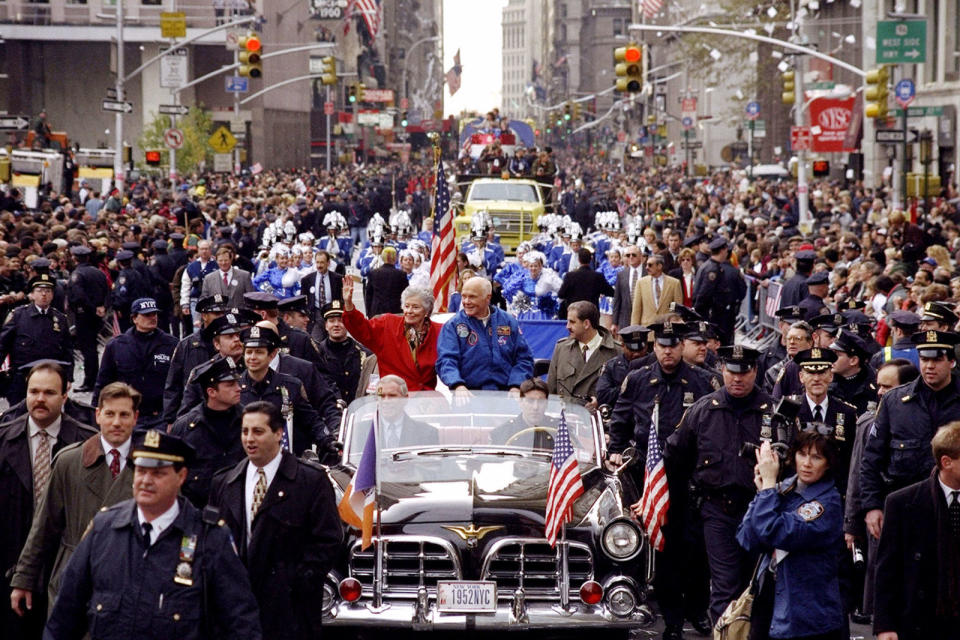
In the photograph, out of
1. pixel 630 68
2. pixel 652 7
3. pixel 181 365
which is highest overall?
pixel 652 7

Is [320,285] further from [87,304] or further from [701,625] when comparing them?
[701,625]

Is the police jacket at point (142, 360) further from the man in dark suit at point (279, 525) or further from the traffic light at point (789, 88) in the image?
the traffic light at point (789, 88)

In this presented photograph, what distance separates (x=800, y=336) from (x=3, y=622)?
20.2 ft

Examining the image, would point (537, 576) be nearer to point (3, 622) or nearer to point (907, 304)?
point (3, 622)

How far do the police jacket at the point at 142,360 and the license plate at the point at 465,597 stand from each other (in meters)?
5.02

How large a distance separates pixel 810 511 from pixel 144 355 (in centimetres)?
716

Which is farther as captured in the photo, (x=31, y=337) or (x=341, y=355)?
(x=31, y=337)

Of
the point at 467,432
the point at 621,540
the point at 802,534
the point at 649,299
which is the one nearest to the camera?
the point at 802,534

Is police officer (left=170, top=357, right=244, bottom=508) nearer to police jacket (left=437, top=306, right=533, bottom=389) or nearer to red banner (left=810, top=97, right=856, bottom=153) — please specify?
police jacket (left=437, top=306, right=533, bottom=389)

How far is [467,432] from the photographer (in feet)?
32.4

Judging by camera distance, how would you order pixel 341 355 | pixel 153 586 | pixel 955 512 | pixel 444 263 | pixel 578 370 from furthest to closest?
1. pixel 444 263
2. pixel 341 355
3. pixel 578 370
4. pixel 955 512
5. pixel 153 586

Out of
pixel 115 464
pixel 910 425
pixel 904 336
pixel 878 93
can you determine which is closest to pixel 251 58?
pixel 878 93

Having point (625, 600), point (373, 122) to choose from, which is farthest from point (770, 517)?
point (373, 122)

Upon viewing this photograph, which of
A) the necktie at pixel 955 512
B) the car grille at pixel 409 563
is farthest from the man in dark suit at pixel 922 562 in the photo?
the car grille at pixel 409 563
